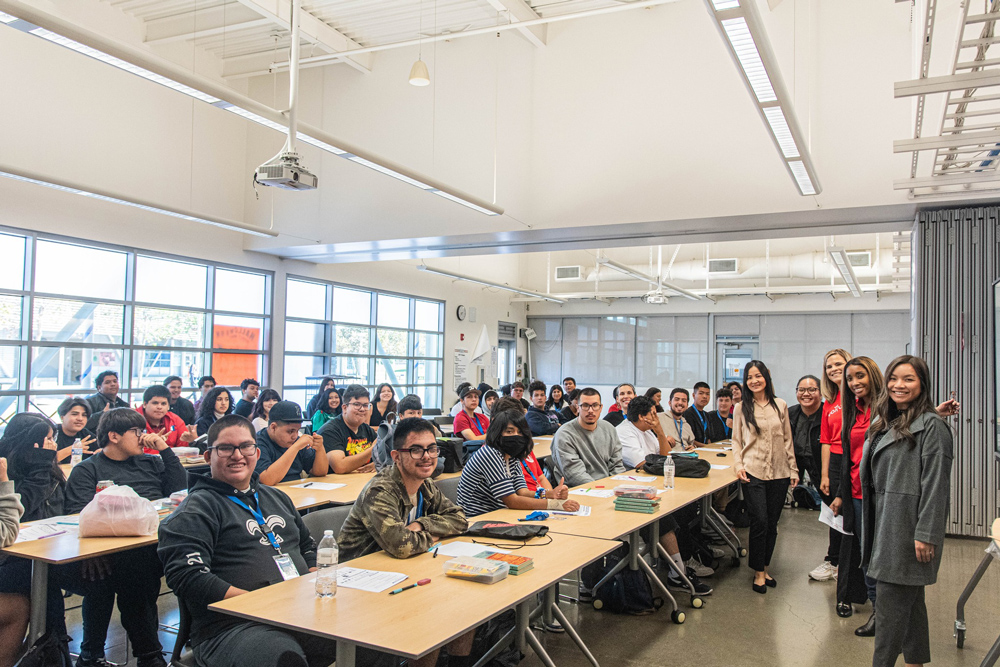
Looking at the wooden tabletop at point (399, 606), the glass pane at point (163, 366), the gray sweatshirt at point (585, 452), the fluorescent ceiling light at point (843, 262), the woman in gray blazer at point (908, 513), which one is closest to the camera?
the wooden tabletop at point (399, 606)

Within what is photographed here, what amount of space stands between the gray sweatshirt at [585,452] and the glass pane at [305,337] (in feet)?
20.3

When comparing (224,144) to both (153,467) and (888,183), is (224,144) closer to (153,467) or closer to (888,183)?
(153,467)

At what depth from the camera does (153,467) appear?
163 inches

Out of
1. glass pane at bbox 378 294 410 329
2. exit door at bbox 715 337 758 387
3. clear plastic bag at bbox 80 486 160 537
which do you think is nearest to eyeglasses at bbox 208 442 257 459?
clear plastic bag at bbox 80 486 160 537

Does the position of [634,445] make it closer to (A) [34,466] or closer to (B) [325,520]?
(B) [325,520]

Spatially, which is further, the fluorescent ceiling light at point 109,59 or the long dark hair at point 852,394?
the long dark hair at point 852,394

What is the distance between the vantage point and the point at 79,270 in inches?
298

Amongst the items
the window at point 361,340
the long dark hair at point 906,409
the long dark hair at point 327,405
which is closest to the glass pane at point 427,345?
the window at point 361,340

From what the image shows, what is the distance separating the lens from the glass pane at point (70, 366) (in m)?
7.17

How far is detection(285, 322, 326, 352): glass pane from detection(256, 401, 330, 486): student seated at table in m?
5.62

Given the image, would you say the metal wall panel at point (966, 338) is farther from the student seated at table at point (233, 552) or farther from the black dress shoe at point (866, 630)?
the student seated at table at point (233, 552)

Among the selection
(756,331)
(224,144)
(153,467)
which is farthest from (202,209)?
(756,331)

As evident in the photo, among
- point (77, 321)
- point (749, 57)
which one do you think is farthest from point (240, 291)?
point (749, 57)

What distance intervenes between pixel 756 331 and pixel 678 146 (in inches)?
309
